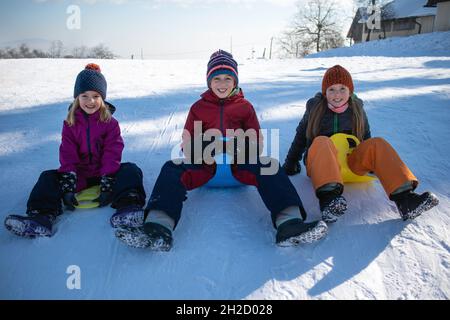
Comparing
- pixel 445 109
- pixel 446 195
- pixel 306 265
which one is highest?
pixel 445 109

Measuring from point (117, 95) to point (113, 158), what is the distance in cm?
316

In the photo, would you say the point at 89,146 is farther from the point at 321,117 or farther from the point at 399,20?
the point at 399,20

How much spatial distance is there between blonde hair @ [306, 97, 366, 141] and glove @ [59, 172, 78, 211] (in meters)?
1.59

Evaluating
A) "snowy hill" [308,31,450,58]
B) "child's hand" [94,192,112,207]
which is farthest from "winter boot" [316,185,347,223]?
"snowy hill" [308,31,450,58]

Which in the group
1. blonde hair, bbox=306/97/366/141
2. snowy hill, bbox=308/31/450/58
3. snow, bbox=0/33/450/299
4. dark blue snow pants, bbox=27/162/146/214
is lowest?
snow, bbox=0/33/450/299

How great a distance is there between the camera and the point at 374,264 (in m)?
1.47

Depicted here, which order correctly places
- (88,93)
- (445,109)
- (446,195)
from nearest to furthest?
1. (446,195)
2. (88,93)
3. (445,109)

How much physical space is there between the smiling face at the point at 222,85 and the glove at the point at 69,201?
1.18 m

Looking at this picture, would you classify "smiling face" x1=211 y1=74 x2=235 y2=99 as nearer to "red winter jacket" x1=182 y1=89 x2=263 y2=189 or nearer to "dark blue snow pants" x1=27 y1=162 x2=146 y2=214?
"red winter jacket" x1=182 y1=89 x2=263 y2=189

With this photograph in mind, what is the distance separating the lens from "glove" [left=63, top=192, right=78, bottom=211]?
76.7 inches

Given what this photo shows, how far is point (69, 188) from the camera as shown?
1994 millimetres

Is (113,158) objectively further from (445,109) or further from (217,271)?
(445,109)

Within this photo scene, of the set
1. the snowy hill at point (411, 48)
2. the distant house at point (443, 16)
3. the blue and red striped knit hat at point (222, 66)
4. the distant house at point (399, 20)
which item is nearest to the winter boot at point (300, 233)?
the blue and red striped knit hat at point (222, 66)
